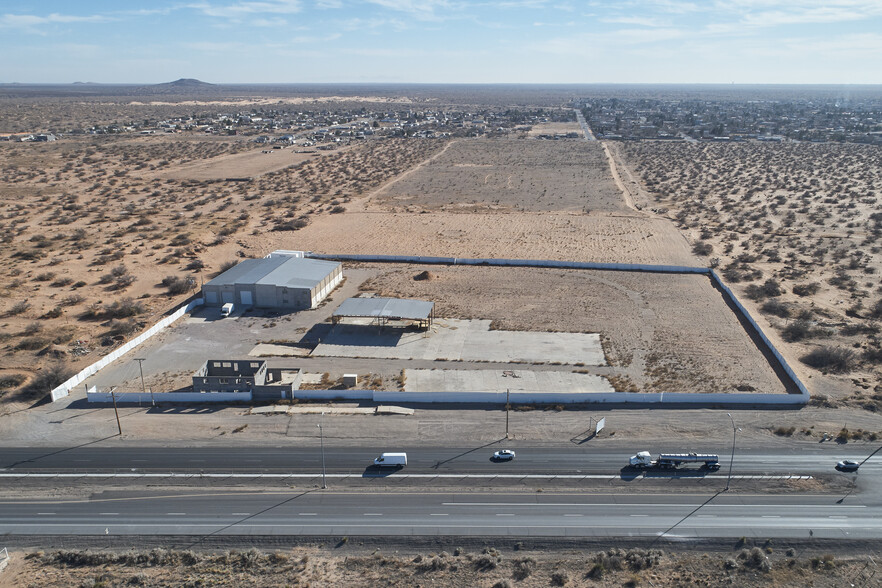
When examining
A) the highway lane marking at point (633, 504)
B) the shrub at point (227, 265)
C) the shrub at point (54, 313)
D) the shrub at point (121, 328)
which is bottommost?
the highway lane marking at point (633, 504)

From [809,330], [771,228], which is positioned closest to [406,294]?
[809,330]

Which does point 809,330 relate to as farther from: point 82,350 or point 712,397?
point 82,350

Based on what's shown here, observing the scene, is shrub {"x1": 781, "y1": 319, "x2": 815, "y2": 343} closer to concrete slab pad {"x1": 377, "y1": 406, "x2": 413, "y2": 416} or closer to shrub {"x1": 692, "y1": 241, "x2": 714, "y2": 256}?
shrub {"x1": 692, "y1": 241, "x2": 714, "y2": 256}

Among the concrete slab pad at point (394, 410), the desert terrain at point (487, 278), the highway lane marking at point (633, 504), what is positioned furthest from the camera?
the concrete slab pad at point (394, 410)

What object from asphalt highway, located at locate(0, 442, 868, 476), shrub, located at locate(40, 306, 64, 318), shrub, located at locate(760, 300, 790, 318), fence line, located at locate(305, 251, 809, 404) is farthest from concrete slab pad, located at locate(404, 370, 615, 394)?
shrub, located at locate(40, 306, 64, 318)

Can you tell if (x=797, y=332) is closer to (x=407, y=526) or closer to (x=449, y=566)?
(x=407, y=526)

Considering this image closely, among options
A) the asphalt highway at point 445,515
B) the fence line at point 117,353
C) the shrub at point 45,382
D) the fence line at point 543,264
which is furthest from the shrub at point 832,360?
the shrub at point 45,382

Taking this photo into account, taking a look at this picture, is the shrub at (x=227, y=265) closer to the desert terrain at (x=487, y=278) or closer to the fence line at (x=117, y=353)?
the desert terrain at (x=487, y=278)

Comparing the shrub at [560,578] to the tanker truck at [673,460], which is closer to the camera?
the shrub at [560,578]
